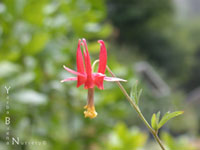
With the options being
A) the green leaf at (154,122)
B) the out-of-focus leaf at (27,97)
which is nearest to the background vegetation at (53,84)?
the out-of-focus leaf at (27,97)

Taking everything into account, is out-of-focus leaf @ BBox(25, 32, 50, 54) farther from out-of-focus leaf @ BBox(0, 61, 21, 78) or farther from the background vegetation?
out-of-focus leaf @ BBox(0, 61, 21, 78)

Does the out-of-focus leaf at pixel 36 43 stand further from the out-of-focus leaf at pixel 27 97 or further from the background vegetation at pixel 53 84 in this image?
the out-of-focus leaf at pixel 27 97

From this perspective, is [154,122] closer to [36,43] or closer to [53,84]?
[36,43]

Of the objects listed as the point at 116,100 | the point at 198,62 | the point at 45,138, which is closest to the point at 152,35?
the point at 198,62

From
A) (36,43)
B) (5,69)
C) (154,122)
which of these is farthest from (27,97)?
(154,122)

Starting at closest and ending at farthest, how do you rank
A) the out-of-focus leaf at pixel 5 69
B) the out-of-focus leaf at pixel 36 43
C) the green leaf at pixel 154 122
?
1. the green leaf at pixel 154 122
2. the out-of-focus leaf at pixel 5 69
3. the out-of-focus leaf at pixel 36 43

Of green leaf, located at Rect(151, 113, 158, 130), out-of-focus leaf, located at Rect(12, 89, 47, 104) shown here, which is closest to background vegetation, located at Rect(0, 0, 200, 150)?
out-of-focus leaf, located at Rect(12, 89, 47, 104)

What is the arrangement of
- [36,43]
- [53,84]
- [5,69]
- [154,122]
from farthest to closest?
[53,84], [36,43], [5,69], [154,122]

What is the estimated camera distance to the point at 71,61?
1.60 metres

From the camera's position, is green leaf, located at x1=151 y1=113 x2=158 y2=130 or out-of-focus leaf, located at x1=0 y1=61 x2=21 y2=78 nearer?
green leaf, located at x1=151 y1=113 x2=158 y2=130

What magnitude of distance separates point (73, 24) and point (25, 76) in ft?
1.61

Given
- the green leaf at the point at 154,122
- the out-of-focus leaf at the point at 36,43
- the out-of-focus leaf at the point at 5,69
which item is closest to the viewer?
the green leaf at the point at 154,122

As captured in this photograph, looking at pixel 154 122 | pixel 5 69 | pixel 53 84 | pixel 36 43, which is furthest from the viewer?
pixel 53 84

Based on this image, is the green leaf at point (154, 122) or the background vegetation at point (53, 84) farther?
the background vegetation at point (53, 84)
